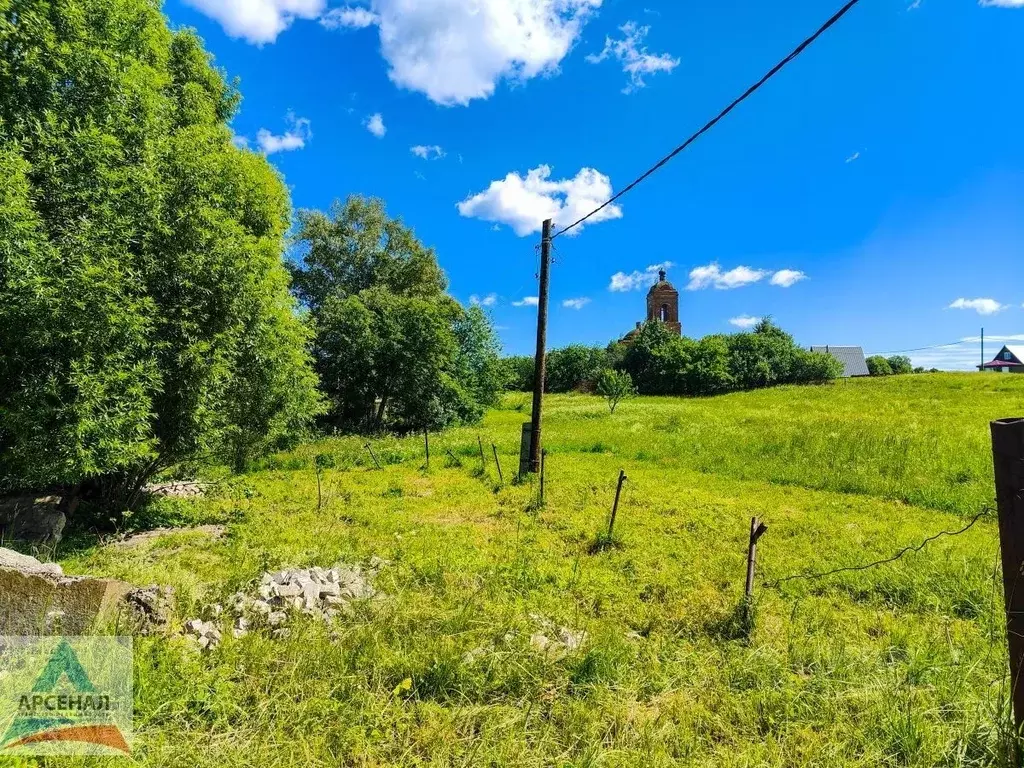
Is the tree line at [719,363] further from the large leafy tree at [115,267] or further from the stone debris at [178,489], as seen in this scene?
the large leafy tree at [115,267]

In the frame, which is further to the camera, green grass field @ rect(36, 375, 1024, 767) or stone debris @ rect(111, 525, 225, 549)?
stone debris @ rect(111, 525, 225, 549)

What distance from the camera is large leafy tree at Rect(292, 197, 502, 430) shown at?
2631 cm

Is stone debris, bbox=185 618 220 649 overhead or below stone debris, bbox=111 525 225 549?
overhead

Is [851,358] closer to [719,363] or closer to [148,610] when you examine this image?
[719,363]

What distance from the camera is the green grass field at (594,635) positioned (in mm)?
3227

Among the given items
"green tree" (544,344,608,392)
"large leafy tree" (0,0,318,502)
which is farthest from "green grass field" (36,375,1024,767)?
"green tree" (544,344,608,392)

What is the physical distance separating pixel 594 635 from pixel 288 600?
340 centimetres

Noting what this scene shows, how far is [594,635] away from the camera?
481 centimetres

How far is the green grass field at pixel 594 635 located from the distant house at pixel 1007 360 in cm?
7460

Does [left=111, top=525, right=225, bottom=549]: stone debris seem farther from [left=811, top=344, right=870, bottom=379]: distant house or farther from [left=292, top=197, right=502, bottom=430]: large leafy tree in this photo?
[left=811, top=344, right=870, bottom=379]: distant house

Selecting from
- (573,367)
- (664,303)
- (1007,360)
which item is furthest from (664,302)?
(1007,360)

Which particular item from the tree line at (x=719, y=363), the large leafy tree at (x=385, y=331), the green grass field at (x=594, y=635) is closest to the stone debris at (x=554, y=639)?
the green grass field at (x=594, y=635)

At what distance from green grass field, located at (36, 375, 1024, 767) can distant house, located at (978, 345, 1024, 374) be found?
245 ft

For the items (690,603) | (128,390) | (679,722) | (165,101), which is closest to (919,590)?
(690,603)
